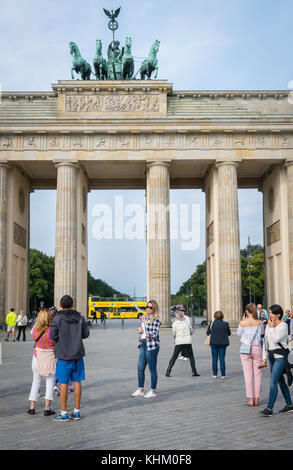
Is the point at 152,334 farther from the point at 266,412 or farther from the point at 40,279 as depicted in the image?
the point at 40,279

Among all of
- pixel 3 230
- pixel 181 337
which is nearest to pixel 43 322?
pixel 181 337

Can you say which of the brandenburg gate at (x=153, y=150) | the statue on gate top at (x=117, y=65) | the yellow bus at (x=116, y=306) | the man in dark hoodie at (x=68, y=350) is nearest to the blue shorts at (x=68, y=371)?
the man in dark hoodie at (x=68, y=350)

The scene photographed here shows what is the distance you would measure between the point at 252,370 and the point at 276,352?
1210 mm

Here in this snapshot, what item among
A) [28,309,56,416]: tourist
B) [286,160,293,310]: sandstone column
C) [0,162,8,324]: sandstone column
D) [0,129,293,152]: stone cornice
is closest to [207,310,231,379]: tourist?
[28,309,56,416]: tourist

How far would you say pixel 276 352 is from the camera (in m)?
9.05

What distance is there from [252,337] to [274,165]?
32.6 metres

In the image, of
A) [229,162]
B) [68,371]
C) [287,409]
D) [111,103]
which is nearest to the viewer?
[68,371]

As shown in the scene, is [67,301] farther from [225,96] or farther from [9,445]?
[225,96]

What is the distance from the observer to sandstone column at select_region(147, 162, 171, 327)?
1458 inches

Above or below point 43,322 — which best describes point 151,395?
below

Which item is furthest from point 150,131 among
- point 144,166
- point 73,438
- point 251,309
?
point 73,438

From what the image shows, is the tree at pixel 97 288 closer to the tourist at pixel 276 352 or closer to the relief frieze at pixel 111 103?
the relief frieze at pixel 111 103

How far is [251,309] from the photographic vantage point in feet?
34.2

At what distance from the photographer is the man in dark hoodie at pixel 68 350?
28.2 feet
